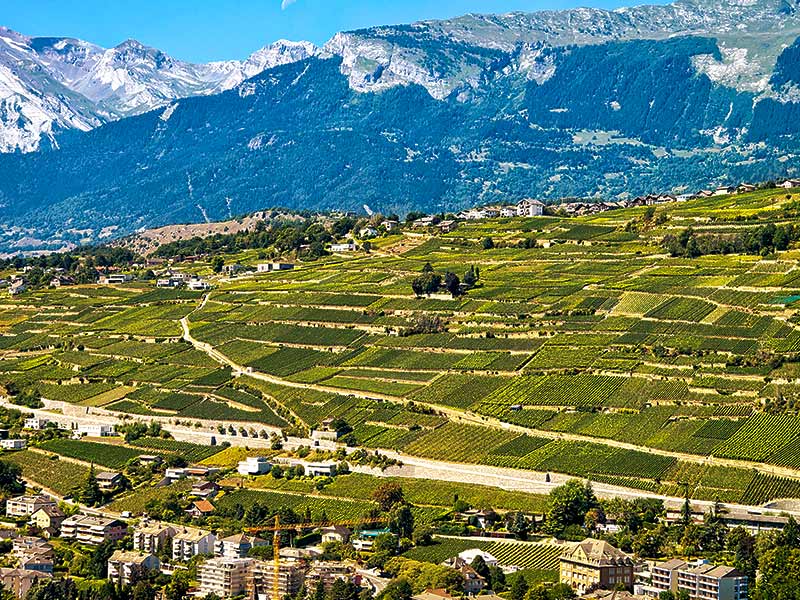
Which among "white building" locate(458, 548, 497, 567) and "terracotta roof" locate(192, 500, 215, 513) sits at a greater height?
"terracotta roof" locate(192, 500, 215, 513)

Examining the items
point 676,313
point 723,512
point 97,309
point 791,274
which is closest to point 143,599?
point 723,512

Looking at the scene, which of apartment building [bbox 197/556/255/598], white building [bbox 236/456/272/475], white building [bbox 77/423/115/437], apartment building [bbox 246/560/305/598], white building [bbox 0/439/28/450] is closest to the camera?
apartment building [bbox 246/560/305/598]

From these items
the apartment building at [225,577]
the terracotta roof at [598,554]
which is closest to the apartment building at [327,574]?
the apartment building at [225,577]

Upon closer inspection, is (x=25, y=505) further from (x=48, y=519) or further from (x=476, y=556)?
(x=476, y=556)

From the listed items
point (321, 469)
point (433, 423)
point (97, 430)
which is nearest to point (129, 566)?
point (321, 469)

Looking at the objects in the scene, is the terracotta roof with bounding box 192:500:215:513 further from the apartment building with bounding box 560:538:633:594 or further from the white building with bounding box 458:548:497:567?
the apartment building with bounding box 560:538:633:594

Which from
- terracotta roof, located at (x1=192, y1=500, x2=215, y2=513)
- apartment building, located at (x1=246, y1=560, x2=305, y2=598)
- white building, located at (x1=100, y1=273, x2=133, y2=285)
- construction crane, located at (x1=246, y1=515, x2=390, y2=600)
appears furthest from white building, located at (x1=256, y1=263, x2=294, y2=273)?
apartment building, located at (x1=246, y1=560, x2=305, y2=598)
